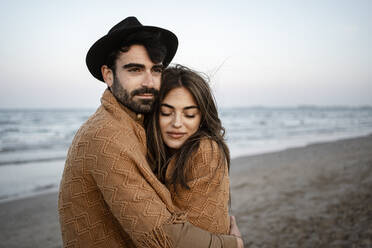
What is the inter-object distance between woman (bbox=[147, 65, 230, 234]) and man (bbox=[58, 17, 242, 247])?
0.14 metres

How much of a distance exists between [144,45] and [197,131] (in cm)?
85

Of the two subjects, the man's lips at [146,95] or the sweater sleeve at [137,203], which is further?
the man's lips at [146,95]

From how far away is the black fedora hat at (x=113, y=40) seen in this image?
6.60 ft

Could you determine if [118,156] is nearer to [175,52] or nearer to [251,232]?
[175,52]

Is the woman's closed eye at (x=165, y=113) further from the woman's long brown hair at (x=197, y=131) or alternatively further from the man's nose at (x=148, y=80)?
the man's nose at (x=148, y=80)

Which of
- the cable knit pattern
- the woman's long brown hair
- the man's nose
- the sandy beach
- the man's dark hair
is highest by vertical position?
the man's dark hair

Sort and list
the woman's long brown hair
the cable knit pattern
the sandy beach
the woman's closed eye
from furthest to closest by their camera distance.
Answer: the sandy beach → the woman's closed eye → the woman's long brown hair → the cable knit pattern

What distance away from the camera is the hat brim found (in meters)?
2.03

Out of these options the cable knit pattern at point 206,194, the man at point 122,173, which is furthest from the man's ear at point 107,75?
the cable knit pattern at point 206,194

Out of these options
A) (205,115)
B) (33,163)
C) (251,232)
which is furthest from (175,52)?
(33,163)

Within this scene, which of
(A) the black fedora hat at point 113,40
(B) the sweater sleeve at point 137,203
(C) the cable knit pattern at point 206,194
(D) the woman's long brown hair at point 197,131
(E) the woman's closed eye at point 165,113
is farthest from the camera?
(E) the woman's closed eye at point 165,113

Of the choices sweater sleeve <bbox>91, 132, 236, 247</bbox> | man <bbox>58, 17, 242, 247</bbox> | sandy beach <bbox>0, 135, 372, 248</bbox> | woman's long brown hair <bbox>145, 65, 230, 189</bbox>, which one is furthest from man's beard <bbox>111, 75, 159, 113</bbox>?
sandy beach <bbox>0, 135, 372, 248</bbox>

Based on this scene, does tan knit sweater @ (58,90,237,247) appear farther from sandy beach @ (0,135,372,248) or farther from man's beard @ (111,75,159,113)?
sandy beach @ (0,135,372,248)

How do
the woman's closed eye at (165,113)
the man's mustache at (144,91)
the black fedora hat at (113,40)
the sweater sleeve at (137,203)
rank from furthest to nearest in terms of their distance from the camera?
the woman's closed eye at (165,113)
the man's mustache at (144,91)
the black fedora hat at (113,40)
the sweater sleeve at (137,203)
